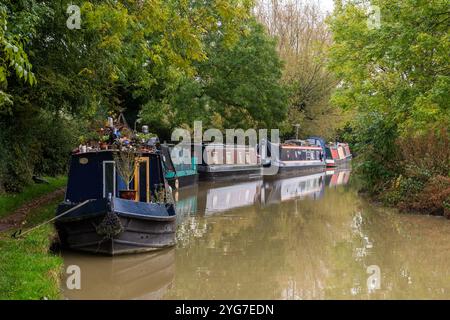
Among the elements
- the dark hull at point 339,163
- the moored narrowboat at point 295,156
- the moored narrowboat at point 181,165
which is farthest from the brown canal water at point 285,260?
the dark hull at point 339,163

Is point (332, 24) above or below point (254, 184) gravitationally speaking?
above

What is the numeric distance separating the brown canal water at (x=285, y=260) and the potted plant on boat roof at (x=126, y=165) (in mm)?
1348

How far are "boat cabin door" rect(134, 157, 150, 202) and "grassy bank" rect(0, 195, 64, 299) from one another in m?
1.90

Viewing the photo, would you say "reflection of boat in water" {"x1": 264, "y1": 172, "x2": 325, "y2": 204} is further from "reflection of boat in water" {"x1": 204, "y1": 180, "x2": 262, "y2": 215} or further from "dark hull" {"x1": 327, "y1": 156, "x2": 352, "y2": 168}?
"dark hull" {"x1": 327, "y1": 156, "x2": 352, "y2": 168}

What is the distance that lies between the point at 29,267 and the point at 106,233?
196 centimetres

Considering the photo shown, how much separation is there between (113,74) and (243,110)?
16604mm

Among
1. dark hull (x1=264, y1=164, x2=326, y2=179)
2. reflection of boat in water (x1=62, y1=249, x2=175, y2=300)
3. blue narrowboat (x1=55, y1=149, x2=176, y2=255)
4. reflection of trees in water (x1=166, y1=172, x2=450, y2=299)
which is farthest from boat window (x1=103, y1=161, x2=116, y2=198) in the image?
dark hull (x1=264, y1=164, x2=326, y2=179)

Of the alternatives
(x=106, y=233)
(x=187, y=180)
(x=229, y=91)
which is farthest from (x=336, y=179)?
(x=106, y=233)

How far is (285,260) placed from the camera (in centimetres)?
966

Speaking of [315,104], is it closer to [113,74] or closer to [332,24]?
[332,24]

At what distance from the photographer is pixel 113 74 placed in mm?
11250

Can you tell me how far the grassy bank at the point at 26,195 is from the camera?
12398 mm

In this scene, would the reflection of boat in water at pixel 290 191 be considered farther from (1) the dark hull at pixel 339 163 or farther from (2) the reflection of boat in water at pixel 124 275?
(1) the dark hull at pixel 339 163

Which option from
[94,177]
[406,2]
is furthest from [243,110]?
[94,177]
